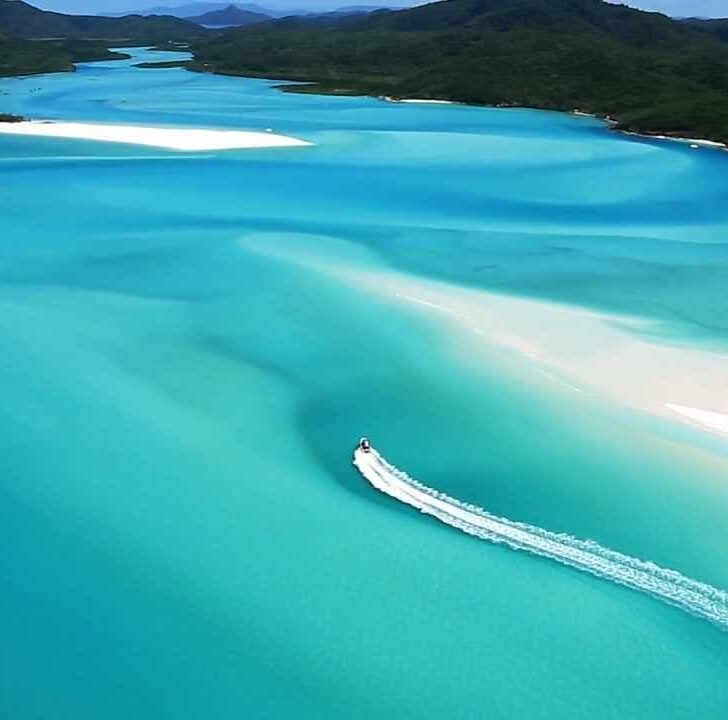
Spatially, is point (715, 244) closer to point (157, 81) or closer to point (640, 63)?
point (640, 63)

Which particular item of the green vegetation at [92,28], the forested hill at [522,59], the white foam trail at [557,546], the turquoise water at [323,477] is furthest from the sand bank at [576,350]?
the green vegetation at [92,28]

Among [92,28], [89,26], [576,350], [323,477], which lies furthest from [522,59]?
[89,26]

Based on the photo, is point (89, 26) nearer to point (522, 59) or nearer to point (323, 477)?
point (522, 59)

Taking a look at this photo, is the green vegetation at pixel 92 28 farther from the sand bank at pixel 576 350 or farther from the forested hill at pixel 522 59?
the sand bank at pixel 576 350

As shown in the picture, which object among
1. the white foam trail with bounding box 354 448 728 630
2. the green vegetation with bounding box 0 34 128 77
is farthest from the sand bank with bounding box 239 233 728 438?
the green vegetation with bounding box 0 34 128 77

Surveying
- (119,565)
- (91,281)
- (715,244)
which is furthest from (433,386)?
(715,244)
